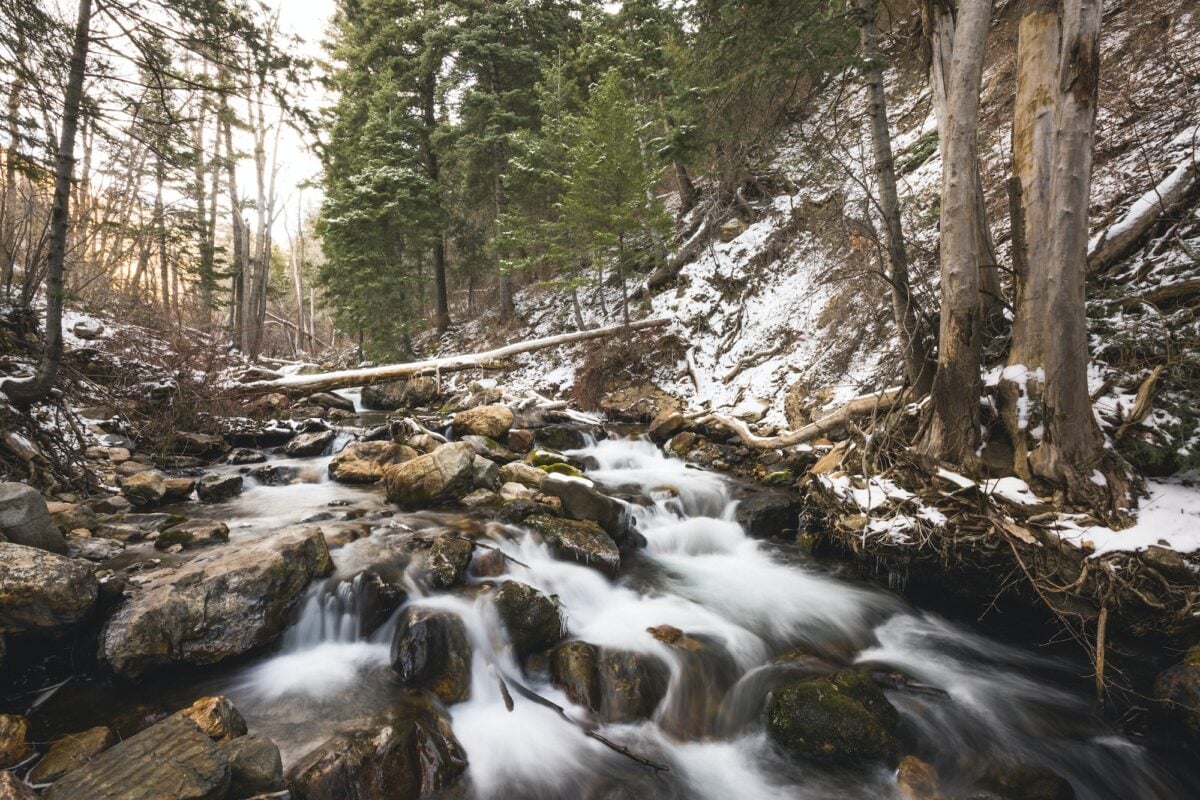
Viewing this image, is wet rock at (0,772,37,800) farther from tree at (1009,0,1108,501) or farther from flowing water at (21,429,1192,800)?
tree at (1009,0,1108,501)

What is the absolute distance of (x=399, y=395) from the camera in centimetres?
1395

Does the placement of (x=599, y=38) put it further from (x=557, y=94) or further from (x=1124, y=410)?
(x=1124, y=410)

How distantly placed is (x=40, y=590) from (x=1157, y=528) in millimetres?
7386

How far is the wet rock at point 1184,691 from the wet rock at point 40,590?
22.8 feet

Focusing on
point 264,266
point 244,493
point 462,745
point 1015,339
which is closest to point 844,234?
A: point 1015,339

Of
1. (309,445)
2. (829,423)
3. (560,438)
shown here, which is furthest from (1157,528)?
(309,445)

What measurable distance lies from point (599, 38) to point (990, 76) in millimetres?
9823

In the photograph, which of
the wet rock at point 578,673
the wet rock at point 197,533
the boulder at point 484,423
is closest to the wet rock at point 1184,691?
the wet rock at point 578,673

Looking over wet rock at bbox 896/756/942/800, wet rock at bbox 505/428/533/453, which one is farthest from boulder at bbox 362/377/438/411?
wet rock at bbox 896/756/942/800

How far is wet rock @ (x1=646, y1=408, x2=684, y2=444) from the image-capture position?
9.86 meters

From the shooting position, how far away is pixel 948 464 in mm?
4625

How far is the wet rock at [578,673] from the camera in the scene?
366 cm

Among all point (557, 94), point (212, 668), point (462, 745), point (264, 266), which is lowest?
point (462, 745)

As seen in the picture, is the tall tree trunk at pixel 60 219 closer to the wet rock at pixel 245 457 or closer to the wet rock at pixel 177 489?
the wet rock at pixel 177 489
